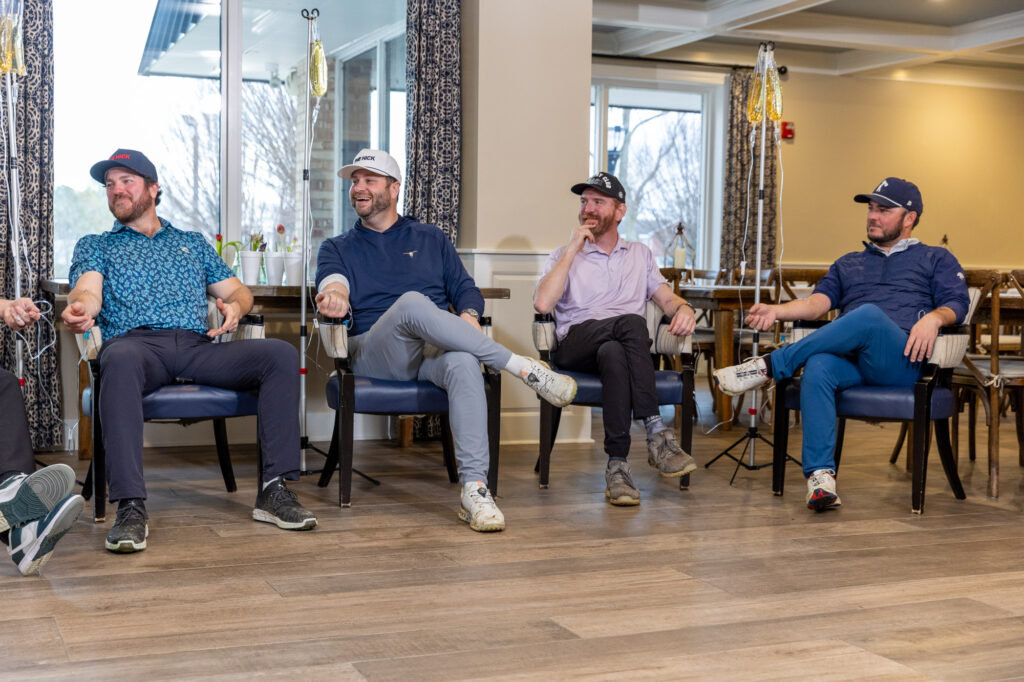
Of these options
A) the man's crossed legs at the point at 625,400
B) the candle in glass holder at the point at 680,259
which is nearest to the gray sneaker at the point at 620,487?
the man's crossed legs at the point at 625,400

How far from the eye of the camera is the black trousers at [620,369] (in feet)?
12.6

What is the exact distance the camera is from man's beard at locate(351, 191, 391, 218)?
13.1 feet

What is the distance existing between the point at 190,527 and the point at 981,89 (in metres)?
9.04

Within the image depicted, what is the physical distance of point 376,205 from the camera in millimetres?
4020

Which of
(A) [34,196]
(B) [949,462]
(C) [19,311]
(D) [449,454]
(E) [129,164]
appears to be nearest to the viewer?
(C) [19,311]

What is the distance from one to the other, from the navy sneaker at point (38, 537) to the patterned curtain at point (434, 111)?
259 centimetres

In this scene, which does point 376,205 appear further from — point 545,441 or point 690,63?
point 690,63

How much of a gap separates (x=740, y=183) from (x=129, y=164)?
6355 millimetres

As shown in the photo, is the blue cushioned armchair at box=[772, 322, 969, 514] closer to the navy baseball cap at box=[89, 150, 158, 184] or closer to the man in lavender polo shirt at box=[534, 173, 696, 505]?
the man in lavender polo shirt at box=[534, 173, 696, 505]

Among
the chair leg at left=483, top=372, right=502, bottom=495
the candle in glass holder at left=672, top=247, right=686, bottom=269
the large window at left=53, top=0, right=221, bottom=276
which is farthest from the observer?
the candle in glass holder at left=672, top=247, right=686, bottom=269

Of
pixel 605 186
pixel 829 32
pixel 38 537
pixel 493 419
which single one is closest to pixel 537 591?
pixel 493 419

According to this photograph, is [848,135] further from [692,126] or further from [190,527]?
[190,527]

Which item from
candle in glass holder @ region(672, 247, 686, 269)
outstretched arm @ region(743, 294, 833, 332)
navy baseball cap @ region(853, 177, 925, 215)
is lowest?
outstretched arm @ region(743, 294, 833, 332)

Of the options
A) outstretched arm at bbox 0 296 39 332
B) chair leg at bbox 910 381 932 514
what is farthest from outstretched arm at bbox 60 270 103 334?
chair leg at bbox 910 381 932 514
